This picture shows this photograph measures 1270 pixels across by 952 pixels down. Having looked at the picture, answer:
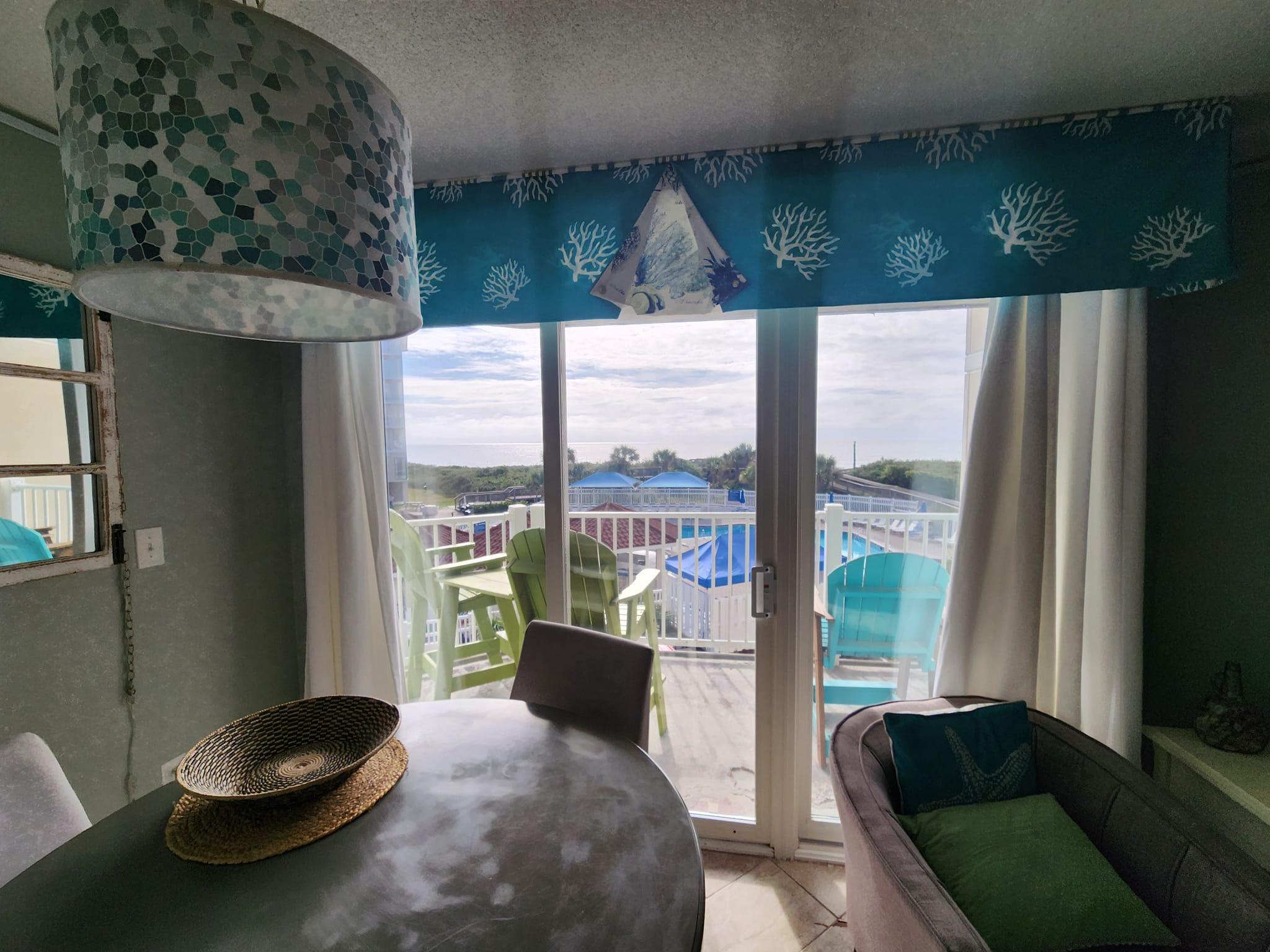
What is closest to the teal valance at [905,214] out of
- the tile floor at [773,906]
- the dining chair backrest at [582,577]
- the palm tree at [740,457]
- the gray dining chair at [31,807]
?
the palm tree at [740,457]

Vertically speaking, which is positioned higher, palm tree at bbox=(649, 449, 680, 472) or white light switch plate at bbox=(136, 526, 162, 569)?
palm tree at bbox=(649, 449, 680, 472)

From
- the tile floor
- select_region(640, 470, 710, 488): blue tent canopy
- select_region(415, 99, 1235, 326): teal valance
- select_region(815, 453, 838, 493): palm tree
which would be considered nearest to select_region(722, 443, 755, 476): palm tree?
select_region(640, 470, 710, 488): blue tent canopy

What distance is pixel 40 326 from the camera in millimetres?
1439

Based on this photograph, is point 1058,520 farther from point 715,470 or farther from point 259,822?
point 259,822

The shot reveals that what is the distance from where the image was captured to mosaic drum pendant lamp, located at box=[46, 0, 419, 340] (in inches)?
22.9

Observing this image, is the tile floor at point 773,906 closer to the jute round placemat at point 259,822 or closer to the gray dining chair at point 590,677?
the gray dining chair at point 590,677

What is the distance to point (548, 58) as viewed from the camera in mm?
1268

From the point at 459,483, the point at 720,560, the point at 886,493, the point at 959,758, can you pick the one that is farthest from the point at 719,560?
the point at 459,483

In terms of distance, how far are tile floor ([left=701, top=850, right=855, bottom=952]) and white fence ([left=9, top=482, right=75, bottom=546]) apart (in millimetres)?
2115

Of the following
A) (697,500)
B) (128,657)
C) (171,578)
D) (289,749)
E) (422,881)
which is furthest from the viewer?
(697,500)

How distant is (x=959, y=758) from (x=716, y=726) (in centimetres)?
113

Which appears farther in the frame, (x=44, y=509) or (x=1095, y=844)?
(x=44, y=509)

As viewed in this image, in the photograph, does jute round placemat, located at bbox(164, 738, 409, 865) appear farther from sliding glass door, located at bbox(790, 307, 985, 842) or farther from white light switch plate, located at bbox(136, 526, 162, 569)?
sliding glass door, located at bbox(790, 307, 985, 842)

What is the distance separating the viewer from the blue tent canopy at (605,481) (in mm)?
2074
